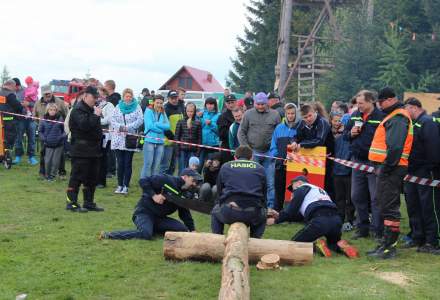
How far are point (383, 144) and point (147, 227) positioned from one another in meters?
3.37

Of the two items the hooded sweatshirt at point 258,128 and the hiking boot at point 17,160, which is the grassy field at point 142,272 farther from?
the hiking boot at point 17,160

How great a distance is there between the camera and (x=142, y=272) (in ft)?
23.9

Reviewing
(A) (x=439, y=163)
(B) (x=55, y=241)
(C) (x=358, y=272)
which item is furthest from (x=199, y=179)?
(A) (x=439, y=163)

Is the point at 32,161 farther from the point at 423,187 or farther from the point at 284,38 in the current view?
the point at 423,187

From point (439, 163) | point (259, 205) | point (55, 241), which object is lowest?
point (55, 241)

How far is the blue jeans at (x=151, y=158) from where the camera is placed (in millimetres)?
12922

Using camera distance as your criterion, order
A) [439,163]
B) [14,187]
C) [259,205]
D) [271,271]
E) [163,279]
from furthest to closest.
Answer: [14,187]
[439,163]
[259,205]
[271,271]
[163,279]

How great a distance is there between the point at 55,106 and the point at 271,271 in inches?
338

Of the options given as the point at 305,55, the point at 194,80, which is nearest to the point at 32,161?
the point at 305,55

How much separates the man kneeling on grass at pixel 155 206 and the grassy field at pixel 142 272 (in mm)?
206

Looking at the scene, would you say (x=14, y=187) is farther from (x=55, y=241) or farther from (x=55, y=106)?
(x=55, y=241)

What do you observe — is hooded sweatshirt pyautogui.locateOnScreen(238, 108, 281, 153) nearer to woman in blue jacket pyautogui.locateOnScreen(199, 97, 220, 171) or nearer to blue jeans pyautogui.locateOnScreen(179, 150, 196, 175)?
woman in blue jacket pyautogui.locateOnScreen(199, 97, 220, 171)

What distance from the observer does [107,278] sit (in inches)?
275

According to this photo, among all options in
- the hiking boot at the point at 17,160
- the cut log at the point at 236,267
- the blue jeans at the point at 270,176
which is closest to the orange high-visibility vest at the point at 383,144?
the cut log at the point at 236,267
